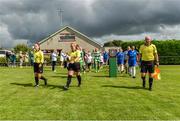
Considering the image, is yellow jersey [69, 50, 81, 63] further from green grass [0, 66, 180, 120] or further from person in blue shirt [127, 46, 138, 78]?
person in blue shirt [127, 46, 138, 78]

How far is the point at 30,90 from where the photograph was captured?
1633 centimetres

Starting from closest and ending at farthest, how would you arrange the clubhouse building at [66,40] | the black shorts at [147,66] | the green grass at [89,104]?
the green grass at [89,104], the black shorts at [147,66], the clubhouse building at [66,40]

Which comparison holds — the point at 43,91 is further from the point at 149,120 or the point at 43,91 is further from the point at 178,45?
the point at 178,45

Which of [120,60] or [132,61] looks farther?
[120,60]

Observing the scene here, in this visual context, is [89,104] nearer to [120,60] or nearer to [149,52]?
[149,52]

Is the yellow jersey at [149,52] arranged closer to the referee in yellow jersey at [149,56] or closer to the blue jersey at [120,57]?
the referee in yellow jersey at [149,56]

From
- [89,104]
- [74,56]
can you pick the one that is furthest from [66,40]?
[89,104]

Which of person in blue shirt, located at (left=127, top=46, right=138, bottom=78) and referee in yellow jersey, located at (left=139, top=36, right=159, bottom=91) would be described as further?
person in blue shirt, located at (left=127, top=46, right=138, bottom=78)

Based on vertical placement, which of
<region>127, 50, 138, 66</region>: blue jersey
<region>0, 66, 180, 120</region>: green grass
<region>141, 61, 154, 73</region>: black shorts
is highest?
<region>127, 50, 138, 66</region>: blue jersey

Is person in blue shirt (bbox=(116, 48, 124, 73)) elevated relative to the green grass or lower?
elevated

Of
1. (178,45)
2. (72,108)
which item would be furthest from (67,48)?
(72,108)

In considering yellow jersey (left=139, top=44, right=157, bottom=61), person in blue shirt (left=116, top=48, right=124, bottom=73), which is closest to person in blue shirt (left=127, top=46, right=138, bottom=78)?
person in blue shirt (left=116, top=48, right=124, bottom=73)

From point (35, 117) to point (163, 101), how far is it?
4619 millimetres

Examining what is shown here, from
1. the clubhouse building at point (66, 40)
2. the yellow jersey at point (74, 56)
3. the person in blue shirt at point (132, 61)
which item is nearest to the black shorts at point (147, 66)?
the yellow jersey at point (74, 56)
